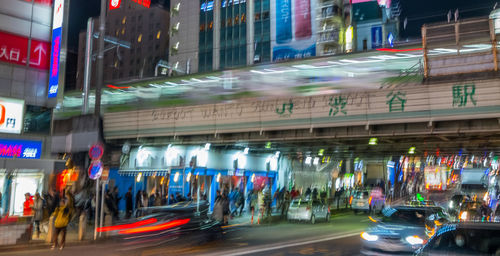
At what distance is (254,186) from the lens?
3316cm

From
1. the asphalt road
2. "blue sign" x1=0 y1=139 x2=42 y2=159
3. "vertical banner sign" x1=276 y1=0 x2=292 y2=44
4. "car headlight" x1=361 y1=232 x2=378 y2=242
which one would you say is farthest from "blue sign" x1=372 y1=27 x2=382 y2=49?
"car headlight" x1=361 y1=232 x2=378 y2=242

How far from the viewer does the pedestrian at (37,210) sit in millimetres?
15766

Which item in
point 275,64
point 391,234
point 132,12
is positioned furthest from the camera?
point 132,12

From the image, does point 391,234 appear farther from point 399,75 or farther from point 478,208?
point 399,75

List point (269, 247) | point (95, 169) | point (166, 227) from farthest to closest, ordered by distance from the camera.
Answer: point (95, 169) < point (269, 247) < point (166, 227)

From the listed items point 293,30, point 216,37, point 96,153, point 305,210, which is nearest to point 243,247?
point 96,153

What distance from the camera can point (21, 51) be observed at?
17.6m

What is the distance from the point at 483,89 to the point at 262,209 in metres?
13.6

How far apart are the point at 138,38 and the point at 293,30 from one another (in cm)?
4786

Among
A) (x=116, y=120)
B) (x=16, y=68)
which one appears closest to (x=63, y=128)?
(x=116, y=120)

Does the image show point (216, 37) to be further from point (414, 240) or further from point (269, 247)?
point (414, 240)

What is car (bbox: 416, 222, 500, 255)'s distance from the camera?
20.3 ft

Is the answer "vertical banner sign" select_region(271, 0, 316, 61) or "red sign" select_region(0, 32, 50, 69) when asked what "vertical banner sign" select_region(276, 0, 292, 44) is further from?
"red sign" select_region(0, 32, 50, 69)

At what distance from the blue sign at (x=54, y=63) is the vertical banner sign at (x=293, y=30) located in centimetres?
4628
